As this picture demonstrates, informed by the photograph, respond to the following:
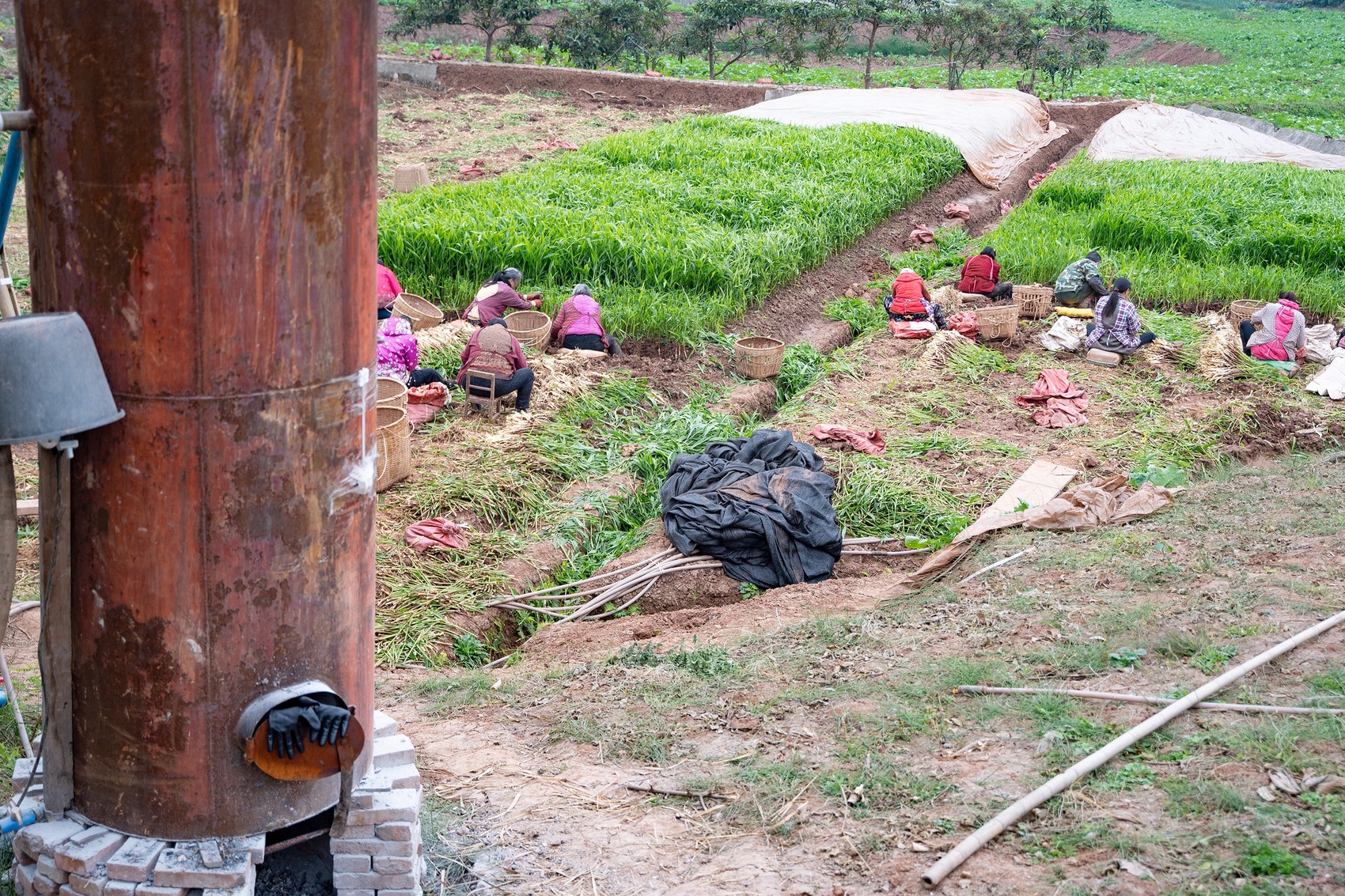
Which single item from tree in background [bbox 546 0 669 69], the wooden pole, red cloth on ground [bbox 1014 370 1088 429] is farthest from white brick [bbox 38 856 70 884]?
tree in background [bbox 546 0 669 69]

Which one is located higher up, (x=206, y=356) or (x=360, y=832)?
(x=206, y=356)

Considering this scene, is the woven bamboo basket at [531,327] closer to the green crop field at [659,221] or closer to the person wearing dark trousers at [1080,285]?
the green crop field at [659,221]

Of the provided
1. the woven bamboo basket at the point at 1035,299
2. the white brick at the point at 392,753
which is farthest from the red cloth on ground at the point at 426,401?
the woven bamboo basket at the point at 1035,299

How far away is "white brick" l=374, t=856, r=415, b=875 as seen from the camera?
3.11 meters

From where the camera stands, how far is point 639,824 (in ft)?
11.7

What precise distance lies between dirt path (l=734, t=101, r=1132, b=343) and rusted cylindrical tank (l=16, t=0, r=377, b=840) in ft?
27.5

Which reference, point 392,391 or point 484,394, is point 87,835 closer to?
point 392,391

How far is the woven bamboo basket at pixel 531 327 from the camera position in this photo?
30.5 feet

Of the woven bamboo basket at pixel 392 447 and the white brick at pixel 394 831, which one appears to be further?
the woven bamboo basket at pixel 392 447

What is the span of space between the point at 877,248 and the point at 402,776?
12.9 meters

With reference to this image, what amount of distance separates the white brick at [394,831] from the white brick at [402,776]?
0.12 m

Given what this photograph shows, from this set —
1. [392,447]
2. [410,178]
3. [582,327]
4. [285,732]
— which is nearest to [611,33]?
[410,178]

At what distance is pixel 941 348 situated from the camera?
10328 millimetres

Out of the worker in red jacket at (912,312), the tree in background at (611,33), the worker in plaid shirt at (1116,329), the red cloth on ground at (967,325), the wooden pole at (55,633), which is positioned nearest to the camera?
the wooden pole at (55,633)
